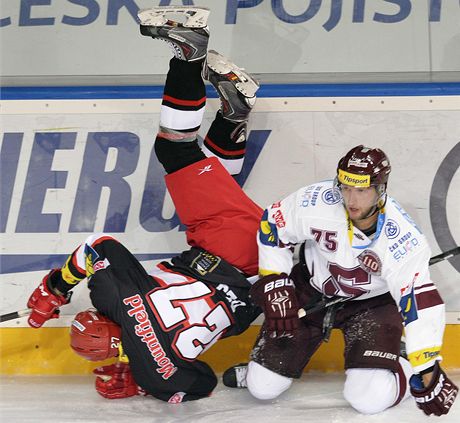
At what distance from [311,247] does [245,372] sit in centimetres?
50

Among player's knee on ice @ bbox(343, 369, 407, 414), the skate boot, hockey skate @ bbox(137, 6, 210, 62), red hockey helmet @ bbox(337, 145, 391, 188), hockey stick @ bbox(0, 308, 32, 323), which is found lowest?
the skate boot

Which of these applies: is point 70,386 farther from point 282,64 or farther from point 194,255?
point 282,64

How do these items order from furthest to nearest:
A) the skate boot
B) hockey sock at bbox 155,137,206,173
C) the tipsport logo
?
the tipsport logo < hockey sock at bbox 155,137,206,173 < the skate boot

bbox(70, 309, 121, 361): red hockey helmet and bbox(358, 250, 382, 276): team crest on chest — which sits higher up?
bbox(358, 250, 382, 276): team crest on chest

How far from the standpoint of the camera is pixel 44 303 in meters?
3.25

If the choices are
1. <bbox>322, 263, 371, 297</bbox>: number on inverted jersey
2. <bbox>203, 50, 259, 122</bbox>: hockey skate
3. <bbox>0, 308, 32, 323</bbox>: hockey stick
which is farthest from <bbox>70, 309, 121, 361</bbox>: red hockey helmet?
<bbox>203, 50, 259, 122</bbox>: hockey skate

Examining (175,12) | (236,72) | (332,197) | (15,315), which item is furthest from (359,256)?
(15,315)

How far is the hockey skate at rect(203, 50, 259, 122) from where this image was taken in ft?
11.2

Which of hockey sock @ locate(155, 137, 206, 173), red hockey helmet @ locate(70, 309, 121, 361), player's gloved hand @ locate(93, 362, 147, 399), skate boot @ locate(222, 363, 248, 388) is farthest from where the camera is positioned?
hockey sock @ locate(155, 137, 206, 173)

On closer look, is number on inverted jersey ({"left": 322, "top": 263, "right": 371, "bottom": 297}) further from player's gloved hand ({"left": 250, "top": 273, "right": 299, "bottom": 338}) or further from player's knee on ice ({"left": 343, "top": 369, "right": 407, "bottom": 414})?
player's knee on ice ({"left": 343, "top": 369, "right": 407, "bottom": 414})

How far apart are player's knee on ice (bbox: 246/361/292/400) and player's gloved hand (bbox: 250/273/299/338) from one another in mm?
159

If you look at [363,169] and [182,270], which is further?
[182,270]

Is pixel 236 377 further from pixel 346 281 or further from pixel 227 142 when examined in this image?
pixel 227 142

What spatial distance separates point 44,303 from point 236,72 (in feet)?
3.61
